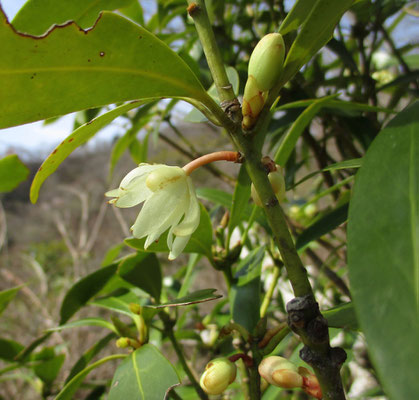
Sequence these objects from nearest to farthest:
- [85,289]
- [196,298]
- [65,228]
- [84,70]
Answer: [84,70] < [196,298] < [85,289] < [65,228]

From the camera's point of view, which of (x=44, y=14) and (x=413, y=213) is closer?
(x=413, y=213)

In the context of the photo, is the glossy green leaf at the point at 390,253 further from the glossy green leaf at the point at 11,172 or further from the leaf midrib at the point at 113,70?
the glossy green leaf at the point at 11,172

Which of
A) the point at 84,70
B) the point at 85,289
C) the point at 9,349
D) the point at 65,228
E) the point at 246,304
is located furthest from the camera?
the point at 65,228

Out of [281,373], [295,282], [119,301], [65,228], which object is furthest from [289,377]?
[65,228]

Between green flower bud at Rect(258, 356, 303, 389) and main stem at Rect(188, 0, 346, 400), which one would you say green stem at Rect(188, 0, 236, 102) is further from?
green flower bud at Rect(258, 356, 303, 389)

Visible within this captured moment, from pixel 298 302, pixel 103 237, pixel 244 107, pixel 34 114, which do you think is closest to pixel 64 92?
pixel 34 114

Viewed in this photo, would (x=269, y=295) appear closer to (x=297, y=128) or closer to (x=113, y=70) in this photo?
(x=297, y=128)

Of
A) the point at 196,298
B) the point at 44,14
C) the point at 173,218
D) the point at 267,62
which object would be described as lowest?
the point at 196,298

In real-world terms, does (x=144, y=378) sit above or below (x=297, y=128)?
below
